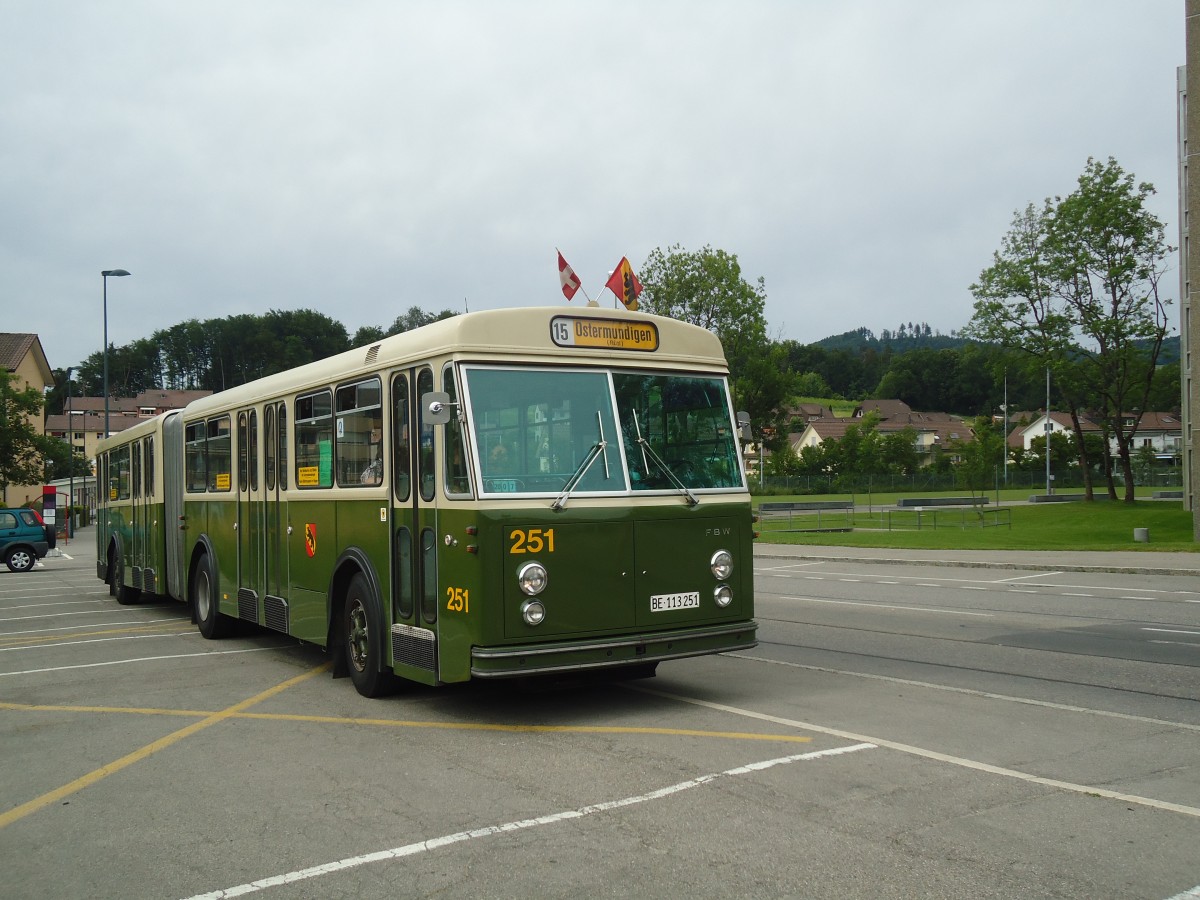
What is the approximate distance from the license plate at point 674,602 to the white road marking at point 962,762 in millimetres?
862

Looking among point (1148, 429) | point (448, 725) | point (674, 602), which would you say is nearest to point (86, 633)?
point (448, 725)

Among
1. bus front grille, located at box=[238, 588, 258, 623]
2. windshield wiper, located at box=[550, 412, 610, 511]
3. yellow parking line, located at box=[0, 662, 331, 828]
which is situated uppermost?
windshield wiper, located at box=[550, 412, 610, 511]

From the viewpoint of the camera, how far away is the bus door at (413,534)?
8023 mm

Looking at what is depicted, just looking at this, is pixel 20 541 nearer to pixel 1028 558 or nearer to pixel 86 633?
pixel 86 633

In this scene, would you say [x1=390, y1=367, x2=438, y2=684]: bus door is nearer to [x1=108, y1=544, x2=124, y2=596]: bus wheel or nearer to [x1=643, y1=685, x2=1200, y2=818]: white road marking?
[x1=643, y1=685, x2=1200, y2=818]: white road marking

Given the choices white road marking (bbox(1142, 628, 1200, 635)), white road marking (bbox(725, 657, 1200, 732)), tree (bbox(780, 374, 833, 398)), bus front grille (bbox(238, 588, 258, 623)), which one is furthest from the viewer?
tree (bbox(780, 374, 833, 398))

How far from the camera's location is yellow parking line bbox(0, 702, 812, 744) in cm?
748

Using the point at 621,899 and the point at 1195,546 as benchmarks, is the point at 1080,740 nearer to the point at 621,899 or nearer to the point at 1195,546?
the point at 621,899

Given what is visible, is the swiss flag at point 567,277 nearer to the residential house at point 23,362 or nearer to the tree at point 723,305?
the tree at point 723,305

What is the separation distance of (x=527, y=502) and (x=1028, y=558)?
20.3 metres

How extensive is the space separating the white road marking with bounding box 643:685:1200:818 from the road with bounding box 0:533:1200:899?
3 centimetres

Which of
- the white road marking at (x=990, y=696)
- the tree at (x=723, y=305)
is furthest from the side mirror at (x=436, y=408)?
the tree at (x=723, y=305)

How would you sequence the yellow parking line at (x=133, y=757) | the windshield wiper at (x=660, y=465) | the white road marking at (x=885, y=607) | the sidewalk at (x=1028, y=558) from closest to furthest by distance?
1. the yellow parking line at (x=133, y=757)
2. the windshield wiper at (x=660, y=465)
3. the white road marking at (x=885, y=607)
4. the sidewalk at (x=1028, y=558)

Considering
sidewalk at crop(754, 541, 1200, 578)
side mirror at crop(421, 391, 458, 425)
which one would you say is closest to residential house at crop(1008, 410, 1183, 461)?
sidewalk at crop(754, 541, 1200, 578)
